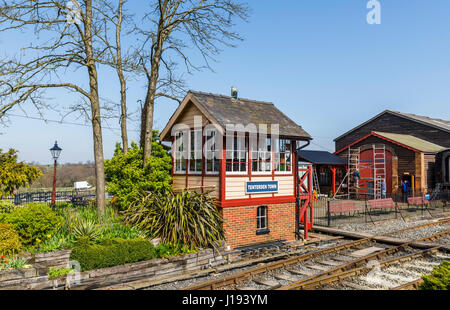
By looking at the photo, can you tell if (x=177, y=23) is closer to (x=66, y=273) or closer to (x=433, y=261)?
(x=66, y=273)

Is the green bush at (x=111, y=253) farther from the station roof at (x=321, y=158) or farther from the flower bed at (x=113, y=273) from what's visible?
the station roof at (x=321, y=158)

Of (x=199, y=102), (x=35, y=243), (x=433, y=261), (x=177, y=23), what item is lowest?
(x=433, y=261)

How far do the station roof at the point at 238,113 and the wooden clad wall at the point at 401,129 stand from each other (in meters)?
24.8

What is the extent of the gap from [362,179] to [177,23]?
2251 cm

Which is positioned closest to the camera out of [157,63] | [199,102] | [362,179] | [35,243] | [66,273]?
[66,273]

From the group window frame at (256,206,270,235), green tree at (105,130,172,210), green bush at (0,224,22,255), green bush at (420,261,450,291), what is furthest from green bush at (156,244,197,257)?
green bush at (420,261,450,291)

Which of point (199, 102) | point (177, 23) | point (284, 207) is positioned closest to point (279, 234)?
point (284, 207)

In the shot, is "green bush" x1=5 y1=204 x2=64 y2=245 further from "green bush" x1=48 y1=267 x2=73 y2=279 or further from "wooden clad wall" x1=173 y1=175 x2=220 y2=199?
"wooden clad wall" x1=173 y1=175 x2=220 y2=199

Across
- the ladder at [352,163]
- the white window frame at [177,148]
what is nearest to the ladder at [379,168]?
the ladder at [352,163]

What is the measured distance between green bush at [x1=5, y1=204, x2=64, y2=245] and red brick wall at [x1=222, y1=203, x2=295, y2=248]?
5.62 metres

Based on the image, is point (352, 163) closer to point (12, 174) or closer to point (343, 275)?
point (343, 275)

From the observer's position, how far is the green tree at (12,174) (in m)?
11.2

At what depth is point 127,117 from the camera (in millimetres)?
18250

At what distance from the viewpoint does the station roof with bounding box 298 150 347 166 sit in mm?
29234
